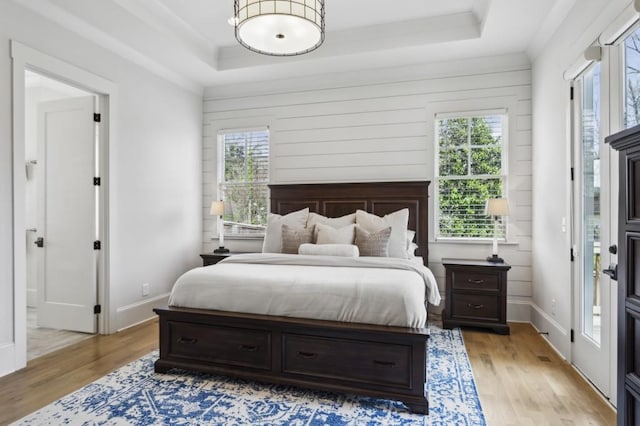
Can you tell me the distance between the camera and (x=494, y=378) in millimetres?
2711

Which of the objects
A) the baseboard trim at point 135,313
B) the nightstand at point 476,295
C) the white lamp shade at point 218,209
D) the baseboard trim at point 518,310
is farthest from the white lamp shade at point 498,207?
the baseboard trim at point 135,313

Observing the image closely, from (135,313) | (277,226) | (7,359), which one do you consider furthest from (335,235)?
(7,359)

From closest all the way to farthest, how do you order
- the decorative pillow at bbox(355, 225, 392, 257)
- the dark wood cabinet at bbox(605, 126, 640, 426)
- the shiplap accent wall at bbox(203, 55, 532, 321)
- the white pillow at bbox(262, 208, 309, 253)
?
the dark wood cabinet at bbox(605, 126, 640, 426) → the decorative pillow at bbox(355, 225, 392, 257) → the white pillow at bbox(262, 208, 309, 253) → the shiplap accent wall at bbox(203, 55, 532, 321)

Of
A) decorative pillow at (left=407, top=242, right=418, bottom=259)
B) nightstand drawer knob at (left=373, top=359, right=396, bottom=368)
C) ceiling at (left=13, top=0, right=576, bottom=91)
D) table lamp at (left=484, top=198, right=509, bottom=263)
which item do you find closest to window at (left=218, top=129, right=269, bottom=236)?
ceiling at (left=13, top=0, right=576, bottom=91)

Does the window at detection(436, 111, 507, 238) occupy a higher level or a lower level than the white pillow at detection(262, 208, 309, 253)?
higher

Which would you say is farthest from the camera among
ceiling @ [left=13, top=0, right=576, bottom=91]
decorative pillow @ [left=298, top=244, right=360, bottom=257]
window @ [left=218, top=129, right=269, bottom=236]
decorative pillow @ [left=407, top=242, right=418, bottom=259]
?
window @ [left=218, top=129, right=269, bottom=236]

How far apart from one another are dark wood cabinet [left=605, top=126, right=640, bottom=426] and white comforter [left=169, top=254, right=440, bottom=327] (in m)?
1.18

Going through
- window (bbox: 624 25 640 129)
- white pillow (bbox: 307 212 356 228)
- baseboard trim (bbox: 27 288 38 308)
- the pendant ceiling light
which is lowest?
baseboard trim (bbox: 27 288 38 308)

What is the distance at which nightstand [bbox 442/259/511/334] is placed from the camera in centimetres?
376

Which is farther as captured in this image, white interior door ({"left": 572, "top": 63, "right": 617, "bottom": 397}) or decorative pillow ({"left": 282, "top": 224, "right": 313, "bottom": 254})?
decorative pillow ({"left": 282, "top": 224, "right": 313, "bottom": 254})

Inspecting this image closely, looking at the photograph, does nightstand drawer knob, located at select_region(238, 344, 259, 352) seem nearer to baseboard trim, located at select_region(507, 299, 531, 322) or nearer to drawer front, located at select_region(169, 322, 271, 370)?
drawer front, located at select_region(169, 322, 271, 370)

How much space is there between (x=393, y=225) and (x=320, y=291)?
1.64m

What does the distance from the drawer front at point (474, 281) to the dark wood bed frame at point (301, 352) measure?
5.81 ft

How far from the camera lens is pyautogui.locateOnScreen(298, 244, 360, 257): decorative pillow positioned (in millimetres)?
3473
